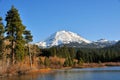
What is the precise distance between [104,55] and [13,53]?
84.8m

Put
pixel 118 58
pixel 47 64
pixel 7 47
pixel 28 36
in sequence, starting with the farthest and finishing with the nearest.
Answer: pixel 118 58 < pixel 47 64 < pixel 28 36 < pixel 7 47

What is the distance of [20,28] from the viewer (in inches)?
1823

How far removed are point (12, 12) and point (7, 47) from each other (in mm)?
5596

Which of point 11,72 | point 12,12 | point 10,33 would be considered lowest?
point 11,72

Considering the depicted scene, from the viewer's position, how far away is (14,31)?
152 ft

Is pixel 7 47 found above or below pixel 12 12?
below

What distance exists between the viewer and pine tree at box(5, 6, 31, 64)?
45.7 meters

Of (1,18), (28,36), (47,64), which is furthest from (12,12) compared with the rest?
(47,64)

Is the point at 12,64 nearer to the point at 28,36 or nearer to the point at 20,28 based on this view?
the point at 20,28

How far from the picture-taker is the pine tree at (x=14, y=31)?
45688mm

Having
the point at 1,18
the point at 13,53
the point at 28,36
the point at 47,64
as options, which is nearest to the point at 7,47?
the point at 13,53

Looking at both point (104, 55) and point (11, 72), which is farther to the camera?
point (104, 55)

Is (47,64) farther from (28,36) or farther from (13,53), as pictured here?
(13,53)

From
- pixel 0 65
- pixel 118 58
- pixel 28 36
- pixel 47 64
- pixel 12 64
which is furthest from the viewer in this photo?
pixel 118 58
